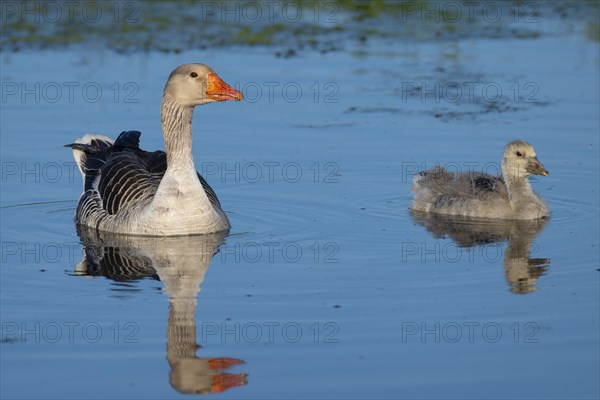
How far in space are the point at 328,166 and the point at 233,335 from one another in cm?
589

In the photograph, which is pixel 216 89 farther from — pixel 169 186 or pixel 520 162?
pixel 520 162

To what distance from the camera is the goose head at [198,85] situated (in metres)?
11.9

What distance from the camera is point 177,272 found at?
10609 mm

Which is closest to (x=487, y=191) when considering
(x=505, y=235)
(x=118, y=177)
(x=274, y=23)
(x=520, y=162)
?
(x=520, y=162)

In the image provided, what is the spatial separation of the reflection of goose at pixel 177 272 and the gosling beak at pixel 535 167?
3480 millimetres

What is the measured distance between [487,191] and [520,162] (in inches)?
19.4

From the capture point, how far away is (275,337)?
28.7 feet

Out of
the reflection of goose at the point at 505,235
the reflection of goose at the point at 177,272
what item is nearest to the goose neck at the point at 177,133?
the reflection of goose at the point at 177,272

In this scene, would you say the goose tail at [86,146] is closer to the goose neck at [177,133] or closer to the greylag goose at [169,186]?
the greylag goose at [169,186]

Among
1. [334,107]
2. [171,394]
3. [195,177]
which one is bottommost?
[171,394]

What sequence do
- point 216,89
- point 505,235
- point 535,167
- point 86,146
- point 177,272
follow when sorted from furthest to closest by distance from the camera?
point 86,146 → point 535,167 → point 505,235 → point 216,89 → point 177,272

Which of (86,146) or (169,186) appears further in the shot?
(86,146)

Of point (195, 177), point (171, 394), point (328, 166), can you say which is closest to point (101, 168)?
point (195, 177)

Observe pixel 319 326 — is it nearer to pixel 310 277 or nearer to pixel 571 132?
pixel 310 277
